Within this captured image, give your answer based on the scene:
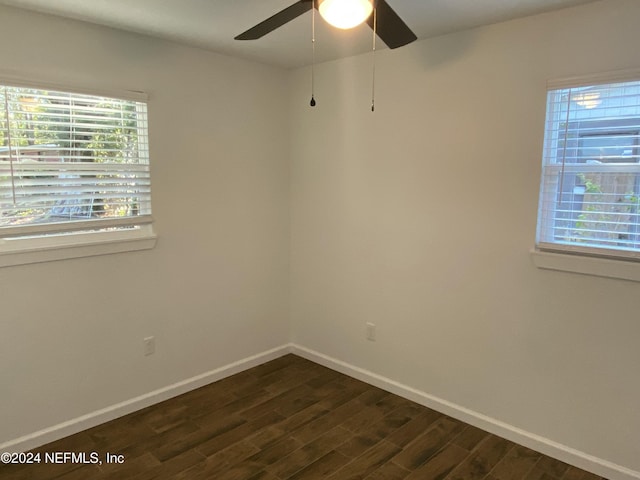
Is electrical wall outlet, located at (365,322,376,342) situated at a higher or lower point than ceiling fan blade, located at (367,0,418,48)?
lower

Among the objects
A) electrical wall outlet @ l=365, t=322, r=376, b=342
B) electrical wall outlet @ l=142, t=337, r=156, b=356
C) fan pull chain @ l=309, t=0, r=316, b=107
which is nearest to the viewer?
fan pull chain @ l=309, t=0, r=316, b=107

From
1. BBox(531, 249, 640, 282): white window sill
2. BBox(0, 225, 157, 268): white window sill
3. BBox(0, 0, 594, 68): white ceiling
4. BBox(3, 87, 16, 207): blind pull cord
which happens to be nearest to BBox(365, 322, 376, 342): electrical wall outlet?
BBox(531, 249, 640, 282): white window sill

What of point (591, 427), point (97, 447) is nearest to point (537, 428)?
point (591, 427)

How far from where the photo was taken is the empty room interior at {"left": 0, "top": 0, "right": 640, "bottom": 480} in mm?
2305

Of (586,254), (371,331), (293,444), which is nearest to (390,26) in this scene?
(586,254)

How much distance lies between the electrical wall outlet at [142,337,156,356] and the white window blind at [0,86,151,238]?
0.78 m

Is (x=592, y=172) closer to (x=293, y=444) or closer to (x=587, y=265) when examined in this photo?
(x=587, y=265)

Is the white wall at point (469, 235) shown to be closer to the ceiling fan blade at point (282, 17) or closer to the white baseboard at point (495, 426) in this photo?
the white baseboard at point (495, 426)

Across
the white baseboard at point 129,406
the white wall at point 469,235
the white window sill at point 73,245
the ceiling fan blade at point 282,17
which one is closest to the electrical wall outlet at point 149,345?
the white baseboard at point 129,406

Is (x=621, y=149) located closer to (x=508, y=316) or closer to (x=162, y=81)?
(x=508, y=316)

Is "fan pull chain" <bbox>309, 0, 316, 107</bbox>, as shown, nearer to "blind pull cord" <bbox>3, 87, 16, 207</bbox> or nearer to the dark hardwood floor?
"blind pull cord" <bbox>3, 87, 16, 207</bbox>

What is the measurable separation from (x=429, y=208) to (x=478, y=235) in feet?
1.20

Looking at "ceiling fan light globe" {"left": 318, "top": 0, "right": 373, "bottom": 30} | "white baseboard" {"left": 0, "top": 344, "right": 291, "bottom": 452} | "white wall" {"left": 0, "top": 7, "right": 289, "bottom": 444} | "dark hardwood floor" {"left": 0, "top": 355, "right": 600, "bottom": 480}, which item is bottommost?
"dark hardwood floor" {"left": 0, "top": 355, "right": 600, "bottom": 480}

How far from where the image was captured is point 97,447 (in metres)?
2.56
